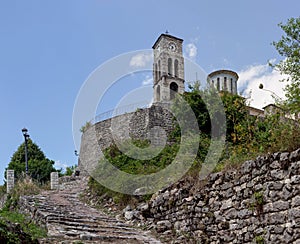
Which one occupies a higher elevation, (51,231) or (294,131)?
(294,131)

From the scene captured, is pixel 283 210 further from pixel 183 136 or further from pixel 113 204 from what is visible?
pixel 183 136

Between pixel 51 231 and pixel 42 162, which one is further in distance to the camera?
pixel 42 162

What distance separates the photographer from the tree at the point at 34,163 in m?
26.2

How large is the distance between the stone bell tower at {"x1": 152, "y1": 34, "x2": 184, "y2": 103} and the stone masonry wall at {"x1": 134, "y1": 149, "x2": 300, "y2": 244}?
23.2 metres

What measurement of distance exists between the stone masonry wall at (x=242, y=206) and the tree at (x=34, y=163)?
18992 mm

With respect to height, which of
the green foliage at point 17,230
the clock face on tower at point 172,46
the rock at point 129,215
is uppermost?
the clock face on tower at point 172,46

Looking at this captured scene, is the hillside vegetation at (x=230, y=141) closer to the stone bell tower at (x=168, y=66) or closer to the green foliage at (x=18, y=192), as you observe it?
the green foliage at (x=18, y=192)

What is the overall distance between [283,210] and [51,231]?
13.3 ft

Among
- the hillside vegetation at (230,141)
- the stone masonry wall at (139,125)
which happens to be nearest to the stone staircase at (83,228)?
the hillside vegetation at (230,141)

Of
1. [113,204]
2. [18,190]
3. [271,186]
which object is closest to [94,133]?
[18,190]

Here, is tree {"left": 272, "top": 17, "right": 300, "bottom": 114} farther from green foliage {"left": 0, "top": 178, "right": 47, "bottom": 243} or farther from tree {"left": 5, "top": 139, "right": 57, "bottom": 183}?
tree {"left": 5, "top": 139, "right": 57, "bottom": 183}

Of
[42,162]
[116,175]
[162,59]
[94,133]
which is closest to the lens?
[116,175]

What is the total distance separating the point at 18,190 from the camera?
13.1 m

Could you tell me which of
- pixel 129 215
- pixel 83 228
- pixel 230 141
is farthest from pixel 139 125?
pixel 83 228
